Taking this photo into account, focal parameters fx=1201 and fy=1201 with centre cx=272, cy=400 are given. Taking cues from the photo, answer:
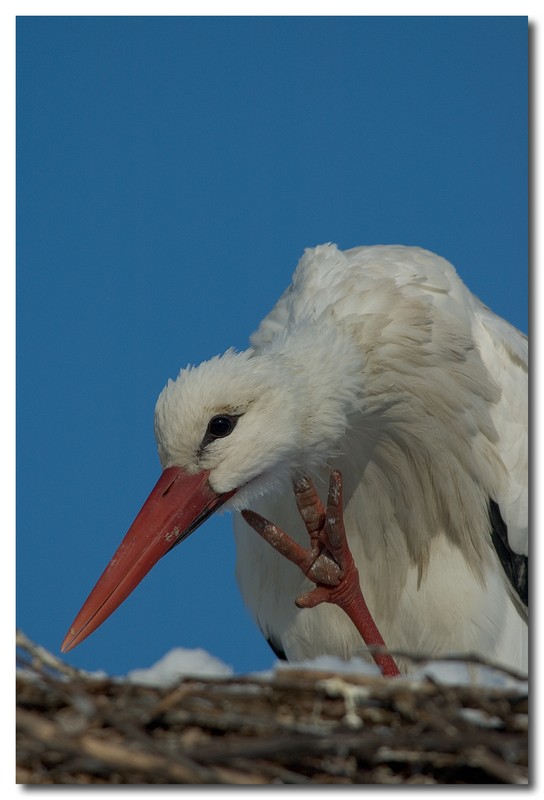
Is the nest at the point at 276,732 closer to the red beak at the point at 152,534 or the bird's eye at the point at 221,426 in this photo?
the red beak at the point at 152,534

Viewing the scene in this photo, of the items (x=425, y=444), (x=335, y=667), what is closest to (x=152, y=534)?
(x=335, y=667)

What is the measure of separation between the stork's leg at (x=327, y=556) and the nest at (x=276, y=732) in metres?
0.76

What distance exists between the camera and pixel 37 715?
58.1 inches

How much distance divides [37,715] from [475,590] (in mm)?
1166

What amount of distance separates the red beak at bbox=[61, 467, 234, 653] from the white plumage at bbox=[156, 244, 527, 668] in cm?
3

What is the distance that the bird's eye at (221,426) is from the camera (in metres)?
1.99

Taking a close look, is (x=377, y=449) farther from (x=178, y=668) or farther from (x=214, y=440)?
(x=178, y=668)

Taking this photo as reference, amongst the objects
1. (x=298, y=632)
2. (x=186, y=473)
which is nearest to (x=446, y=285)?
(x=186, y=473)

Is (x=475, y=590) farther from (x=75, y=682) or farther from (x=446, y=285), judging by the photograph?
(x=75, y=682)

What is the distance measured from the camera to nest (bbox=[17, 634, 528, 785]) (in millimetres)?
1312

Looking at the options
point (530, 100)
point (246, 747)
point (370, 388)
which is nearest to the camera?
point (246, 747)

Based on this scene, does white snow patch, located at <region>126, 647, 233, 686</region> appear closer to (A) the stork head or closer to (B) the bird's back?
(A) the stork head

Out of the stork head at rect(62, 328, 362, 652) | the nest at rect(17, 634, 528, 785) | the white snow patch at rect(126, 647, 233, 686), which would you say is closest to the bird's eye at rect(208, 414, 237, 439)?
the stork head at rect(62, 328, 362, 652)

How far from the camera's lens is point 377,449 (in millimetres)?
2385
